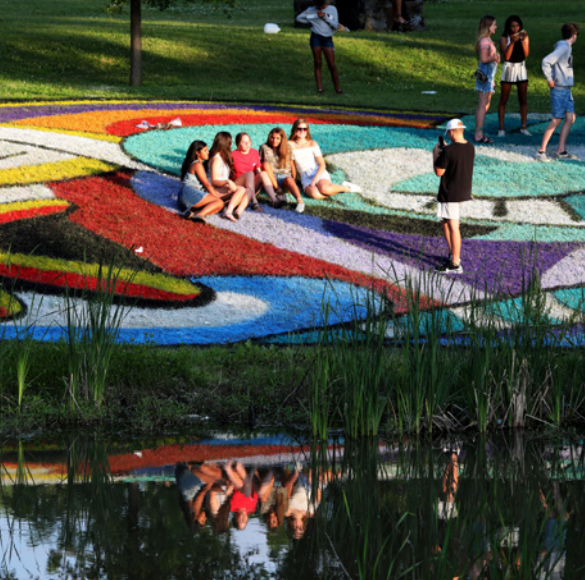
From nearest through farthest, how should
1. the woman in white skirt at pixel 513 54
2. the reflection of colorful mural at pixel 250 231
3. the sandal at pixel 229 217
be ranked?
1. the reflection of colorful mural at pixel 250 231
2. the sandal at pixel 229 217
3. the woman in white skirt at pixel 513 54

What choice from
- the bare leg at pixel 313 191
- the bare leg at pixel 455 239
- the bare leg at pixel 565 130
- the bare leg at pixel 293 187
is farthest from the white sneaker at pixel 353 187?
the bare leg at pixel 565 130

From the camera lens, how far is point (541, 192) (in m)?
17.6

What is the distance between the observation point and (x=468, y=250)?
1496 centimetres

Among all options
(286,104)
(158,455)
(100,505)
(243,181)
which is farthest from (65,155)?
(100,505)

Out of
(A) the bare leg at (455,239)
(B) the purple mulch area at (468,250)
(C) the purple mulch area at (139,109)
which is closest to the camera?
(A) the bare leg at (455,239)

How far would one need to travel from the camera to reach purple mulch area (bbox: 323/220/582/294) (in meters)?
14.3

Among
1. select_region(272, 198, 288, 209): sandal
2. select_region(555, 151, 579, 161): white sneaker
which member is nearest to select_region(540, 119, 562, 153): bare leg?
select_region(555, 151, 579, 161): white sneaker

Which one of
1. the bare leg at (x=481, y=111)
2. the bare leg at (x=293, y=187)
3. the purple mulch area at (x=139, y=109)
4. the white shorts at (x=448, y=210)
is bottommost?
the bare leg at (x=293, y=187)

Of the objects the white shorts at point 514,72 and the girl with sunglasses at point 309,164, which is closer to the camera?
the girl with sunglasses at point 309,164

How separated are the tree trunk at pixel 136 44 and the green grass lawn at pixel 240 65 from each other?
40 centimetres

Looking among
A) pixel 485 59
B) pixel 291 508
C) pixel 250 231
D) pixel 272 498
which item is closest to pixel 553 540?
pixel 291 508

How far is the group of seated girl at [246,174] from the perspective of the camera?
15289mm

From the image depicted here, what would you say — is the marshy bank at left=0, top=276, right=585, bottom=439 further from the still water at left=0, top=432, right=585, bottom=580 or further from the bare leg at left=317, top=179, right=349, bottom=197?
the bare leg at left=317, top=179, right=349, bottom=197

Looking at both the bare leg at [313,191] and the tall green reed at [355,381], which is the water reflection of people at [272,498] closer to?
the tall green reed at [355,381]
